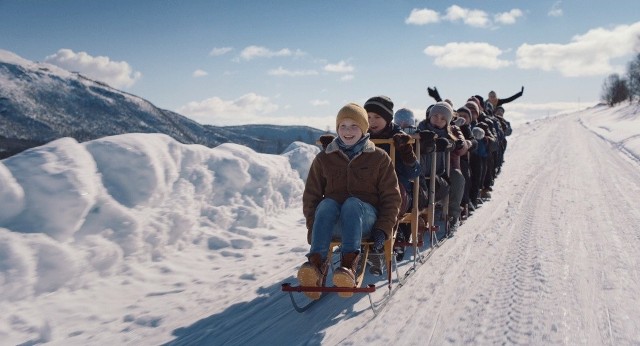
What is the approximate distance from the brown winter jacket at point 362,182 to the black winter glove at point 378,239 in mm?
51

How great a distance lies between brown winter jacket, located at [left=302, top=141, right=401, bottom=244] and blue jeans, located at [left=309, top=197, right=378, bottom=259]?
7.4 inches

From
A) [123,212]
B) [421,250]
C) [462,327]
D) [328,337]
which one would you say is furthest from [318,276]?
[123,212]

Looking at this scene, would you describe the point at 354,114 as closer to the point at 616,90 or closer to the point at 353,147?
the point at 353,147

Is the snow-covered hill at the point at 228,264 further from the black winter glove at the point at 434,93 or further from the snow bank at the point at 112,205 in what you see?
the black winter glove at the point at 434,93

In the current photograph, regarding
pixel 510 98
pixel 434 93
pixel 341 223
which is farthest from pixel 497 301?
pixel 510 98

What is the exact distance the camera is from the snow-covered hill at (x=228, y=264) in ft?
12.0

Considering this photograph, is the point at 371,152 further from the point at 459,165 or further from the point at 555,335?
the point at 459,165

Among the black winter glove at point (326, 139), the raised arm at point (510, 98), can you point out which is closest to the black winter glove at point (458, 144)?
the black winter glove at point (326, 139)

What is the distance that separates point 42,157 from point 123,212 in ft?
3.79

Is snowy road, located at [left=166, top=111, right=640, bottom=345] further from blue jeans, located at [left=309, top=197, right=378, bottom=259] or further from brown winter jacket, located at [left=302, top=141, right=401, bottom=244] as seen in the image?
brown winter jacket, located at [left=302, top=141, right=401, bottom=244]

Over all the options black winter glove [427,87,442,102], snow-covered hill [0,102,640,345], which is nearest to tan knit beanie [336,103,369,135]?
snow-covered hill [0,102,640,345]

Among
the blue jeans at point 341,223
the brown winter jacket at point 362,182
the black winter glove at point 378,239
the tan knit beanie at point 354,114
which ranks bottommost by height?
the black winter glove at point 378,239

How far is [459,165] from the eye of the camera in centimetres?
730

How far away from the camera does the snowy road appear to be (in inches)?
134
